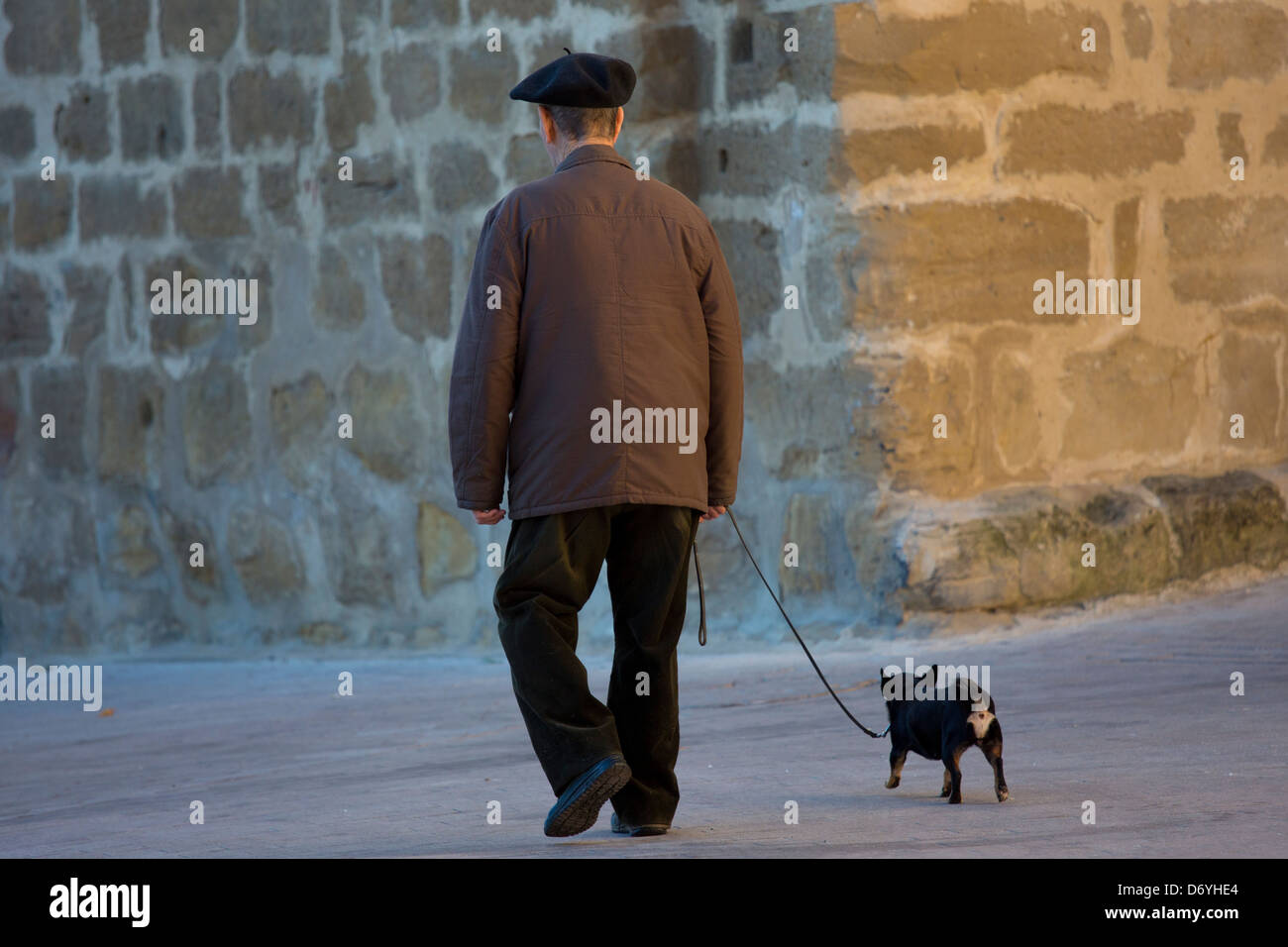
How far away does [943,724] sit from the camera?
376 centimetres

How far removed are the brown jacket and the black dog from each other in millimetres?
701

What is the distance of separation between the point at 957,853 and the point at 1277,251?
14.5ft

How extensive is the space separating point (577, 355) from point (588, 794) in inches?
33.2

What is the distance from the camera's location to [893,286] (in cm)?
620

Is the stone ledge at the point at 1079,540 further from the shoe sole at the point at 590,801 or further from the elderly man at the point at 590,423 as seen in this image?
A: the shoe sole at the point at 590,801

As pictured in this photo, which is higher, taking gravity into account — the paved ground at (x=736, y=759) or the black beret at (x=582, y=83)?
the black beret at (x=582, y=83)

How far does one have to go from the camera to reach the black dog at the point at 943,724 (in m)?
3.68

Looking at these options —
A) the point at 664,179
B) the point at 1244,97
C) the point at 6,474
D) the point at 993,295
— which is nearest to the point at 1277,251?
the point at 1244,97

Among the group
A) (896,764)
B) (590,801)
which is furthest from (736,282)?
(590,801)

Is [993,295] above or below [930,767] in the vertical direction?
above

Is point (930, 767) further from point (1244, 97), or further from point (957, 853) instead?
point (1244, 97)

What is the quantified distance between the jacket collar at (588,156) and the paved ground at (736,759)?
1.35 metres
